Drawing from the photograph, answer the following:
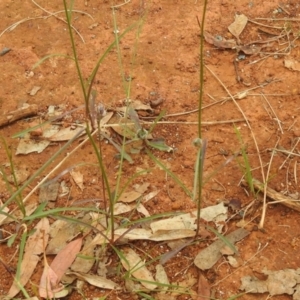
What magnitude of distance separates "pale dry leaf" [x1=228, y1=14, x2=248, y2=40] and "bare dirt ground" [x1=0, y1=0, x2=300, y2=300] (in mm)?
30

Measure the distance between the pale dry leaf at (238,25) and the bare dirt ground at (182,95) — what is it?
0.03 metres

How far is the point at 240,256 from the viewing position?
183cm

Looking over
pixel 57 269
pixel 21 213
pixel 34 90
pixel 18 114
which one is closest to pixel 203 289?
pixel 57 269

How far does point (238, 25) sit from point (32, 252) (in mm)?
1482

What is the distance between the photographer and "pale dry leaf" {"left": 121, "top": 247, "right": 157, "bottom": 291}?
176cm

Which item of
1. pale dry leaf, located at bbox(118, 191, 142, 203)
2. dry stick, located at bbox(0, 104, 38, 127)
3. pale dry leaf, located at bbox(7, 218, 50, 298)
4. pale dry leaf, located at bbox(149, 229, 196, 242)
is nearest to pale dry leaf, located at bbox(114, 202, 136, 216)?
pale dry leaf, located at bbox(118, 191, 142, 203)

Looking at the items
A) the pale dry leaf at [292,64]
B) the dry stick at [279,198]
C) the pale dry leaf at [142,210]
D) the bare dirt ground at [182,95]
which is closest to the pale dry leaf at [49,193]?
the bare dirt ground at [182,95]

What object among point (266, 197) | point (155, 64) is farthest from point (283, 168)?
point (155, 64)

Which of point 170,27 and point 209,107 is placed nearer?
point 209,107

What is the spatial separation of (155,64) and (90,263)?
103 cm

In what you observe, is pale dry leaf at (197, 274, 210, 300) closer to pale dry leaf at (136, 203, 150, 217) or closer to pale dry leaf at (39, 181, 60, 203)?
pale dry leaf at (136, 203, 150, 217)

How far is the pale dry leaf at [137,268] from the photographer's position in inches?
69.1

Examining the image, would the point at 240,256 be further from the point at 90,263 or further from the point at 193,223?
the point at 90,263

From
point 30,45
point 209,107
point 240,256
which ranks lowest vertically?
point 240,256
